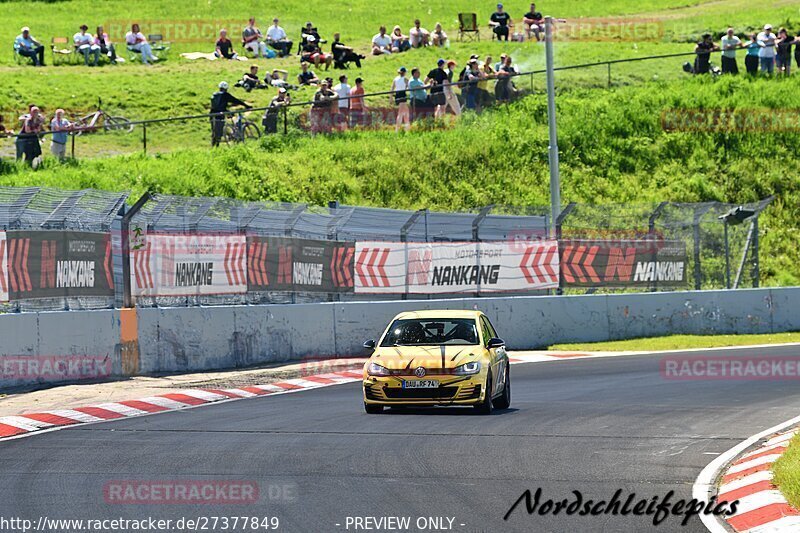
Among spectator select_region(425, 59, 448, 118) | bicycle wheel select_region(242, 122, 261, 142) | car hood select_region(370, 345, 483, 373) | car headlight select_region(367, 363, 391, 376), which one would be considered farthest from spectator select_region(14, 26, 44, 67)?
car headlight select_region(367, 363, 391, 376)

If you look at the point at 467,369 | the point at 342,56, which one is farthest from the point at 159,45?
the point at 467,369

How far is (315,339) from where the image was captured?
23703 millimetres

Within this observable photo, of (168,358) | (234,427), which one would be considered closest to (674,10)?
(168,358)

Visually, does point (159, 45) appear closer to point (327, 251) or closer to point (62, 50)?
point (62, 50)

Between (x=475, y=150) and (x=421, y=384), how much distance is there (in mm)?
26299

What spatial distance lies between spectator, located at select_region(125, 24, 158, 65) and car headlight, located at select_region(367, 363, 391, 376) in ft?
135

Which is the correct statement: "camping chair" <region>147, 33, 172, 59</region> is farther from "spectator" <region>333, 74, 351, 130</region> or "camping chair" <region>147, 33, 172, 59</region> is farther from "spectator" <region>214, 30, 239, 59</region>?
"spectator" <region>333, 74, 351, 130</region>

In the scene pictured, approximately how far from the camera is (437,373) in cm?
1515

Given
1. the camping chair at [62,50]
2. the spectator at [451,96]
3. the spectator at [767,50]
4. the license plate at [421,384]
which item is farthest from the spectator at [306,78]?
Result: the license plate at [421,384]

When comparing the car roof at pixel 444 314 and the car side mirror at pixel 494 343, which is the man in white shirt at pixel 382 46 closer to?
the car roof at pixel 444 314

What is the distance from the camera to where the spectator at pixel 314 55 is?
4845 cm

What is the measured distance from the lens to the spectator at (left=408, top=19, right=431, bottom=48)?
52.8 m

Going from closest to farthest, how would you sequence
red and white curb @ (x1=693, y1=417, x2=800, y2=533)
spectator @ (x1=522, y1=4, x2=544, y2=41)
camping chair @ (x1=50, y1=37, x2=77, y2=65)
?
1. red and white curb @ (x1=693, y1=417, x2=800, y2=533)
2. camping chair @ (x1=50, y1=37, x2=77, y2=65)
3. spectator @ (x1=522, y1=4, x2=544, y2=41)

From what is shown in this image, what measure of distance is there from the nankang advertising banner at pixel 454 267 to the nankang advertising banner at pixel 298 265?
40cm
